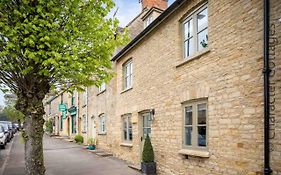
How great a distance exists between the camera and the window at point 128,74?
45.8ft

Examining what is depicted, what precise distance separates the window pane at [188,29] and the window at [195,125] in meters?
2.27

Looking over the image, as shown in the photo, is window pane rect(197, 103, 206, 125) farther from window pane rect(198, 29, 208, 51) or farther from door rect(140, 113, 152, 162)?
door rect(140, 113, 152, 162)

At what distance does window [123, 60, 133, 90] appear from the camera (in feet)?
45.8

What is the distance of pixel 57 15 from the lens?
22.1 ft

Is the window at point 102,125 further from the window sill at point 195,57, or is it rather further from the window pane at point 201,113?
the window pane at point 201,113

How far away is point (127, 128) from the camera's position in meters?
13.9

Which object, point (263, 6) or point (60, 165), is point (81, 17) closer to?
point (263, 6)

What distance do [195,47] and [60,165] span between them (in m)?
8.40

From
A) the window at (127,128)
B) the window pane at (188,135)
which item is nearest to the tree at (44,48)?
the window pane at (188,135)

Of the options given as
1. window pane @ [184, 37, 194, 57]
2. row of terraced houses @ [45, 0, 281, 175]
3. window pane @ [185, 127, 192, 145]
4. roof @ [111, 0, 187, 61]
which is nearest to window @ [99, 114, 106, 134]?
row of terraced houses @ [45, 0, 281, 175]

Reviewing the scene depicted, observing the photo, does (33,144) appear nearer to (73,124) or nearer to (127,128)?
(127,128)

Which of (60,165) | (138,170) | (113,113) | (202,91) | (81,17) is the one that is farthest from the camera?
(113,113)

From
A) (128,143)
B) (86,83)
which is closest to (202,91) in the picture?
(86,83)

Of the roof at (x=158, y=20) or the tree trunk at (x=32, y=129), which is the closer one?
the tree trunk at (x=32, y=129)
